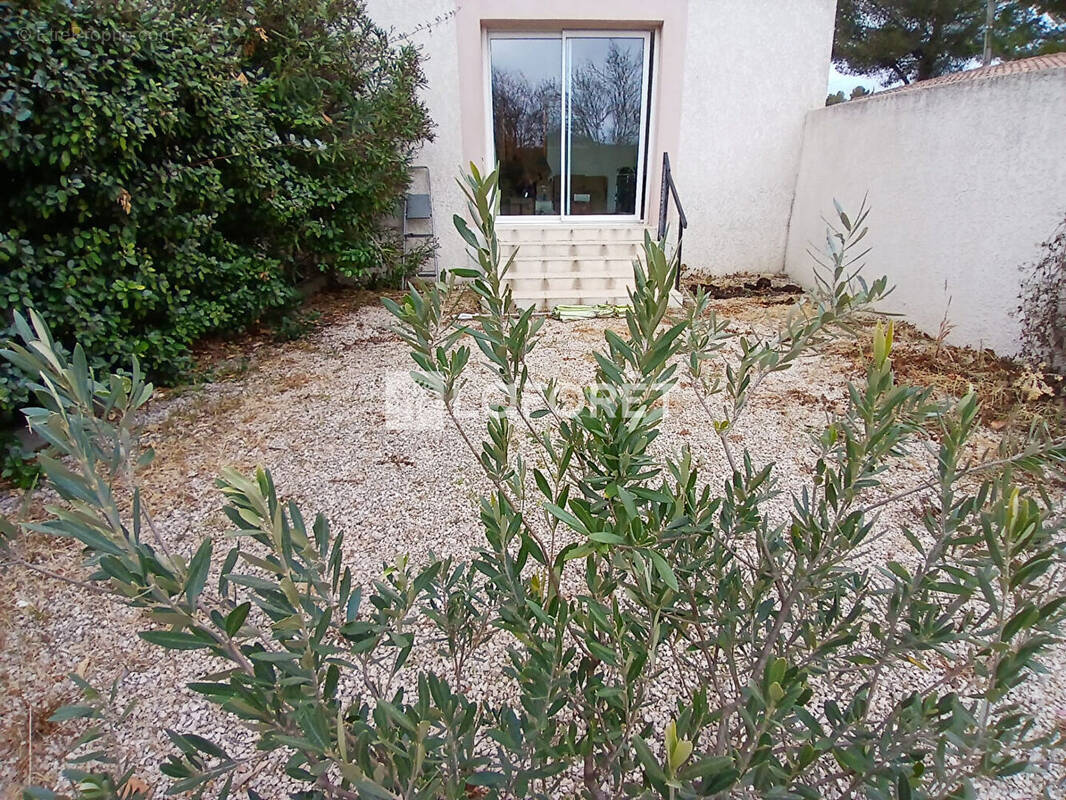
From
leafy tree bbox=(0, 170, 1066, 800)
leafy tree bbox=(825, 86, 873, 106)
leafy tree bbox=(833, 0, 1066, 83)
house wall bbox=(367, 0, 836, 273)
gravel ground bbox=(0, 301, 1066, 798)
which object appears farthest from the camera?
leafy tree bbox=(825, 86, 873, 106)

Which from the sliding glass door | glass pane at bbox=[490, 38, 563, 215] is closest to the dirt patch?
the sliding glass door

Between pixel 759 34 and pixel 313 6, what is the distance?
15.7ft

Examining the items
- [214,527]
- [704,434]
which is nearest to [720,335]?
[704,434]

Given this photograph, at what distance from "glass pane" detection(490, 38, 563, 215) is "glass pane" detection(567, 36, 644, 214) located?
19 centimetres

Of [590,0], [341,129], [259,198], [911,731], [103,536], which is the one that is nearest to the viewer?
[103,536]

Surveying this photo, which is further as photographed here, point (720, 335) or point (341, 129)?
point (341, 129)

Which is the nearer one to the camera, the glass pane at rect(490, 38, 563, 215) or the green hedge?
the green hedge

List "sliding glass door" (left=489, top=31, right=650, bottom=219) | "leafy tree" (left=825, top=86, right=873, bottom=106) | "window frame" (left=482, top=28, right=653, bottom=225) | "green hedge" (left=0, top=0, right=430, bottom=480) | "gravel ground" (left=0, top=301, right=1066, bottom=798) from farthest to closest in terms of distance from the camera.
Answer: "leafy tree" (left=825, top=86, right=873, bottom=106)
"sliding glass door" (left=489, top=31, right=650, bottom=219)
"window frame" (left=482, top=28, right=653, bottom=225)
"green hedge" (left=0, top=0, right=430, bottom=480)
"gravel ground" (left=0, top=301, right=1066, bottom=798)

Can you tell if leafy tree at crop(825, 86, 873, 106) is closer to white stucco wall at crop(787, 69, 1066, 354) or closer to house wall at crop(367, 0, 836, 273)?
house wall at crop(367, 0, 836, 273)

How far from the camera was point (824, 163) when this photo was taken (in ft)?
20.7

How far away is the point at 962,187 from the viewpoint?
4.44m

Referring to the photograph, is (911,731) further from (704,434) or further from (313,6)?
(313,6)

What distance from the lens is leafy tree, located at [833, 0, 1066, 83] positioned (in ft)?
33.2

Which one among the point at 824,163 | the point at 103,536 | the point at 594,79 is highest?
the point at 594,79
